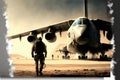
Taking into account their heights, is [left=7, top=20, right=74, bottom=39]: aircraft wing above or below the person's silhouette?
above

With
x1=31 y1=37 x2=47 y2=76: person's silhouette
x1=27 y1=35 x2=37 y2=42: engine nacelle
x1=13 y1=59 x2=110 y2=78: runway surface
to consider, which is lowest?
x1=13 y1=59 x2=110 y2=78: runway surface

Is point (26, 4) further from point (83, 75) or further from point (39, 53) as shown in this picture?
point (83, 75)

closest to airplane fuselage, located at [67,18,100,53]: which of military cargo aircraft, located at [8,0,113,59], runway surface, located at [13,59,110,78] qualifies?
military cargo aircraft, located at [8,0,113,59]

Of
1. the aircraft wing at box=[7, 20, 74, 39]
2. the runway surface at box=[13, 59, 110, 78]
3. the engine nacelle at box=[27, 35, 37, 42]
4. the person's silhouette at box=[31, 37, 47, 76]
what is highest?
the aircraft wing at box=[7, 20, 74, 39]

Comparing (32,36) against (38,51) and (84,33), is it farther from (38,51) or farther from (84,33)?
(84,33)

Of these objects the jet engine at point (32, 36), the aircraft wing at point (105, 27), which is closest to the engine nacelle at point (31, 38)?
the jet engine at point (32, 36)

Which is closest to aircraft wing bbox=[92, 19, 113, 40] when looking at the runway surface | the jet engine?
the runway surface

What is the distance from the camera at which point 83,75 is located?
7.27 feet

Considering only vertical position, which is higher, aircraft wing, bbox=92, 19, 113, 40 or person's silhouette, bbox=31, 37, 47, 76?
aircraft wing, bbox=92, 19, 113, 40

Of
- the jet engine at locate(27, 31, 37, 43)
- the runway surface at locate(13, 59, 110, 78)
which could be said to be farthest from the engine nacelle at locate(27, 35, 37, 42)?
the runway surface at locate(13, 59, 110, 78)

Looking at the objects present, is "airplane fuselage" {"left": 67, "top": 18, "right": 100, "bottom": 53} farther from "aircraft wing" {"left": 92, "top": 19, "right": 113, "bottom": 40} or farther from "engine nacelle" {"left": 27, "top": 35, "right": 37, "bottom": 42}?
"engine nacelle" {"left": 27, "top": 35, "right": 37, "bottom": 42}

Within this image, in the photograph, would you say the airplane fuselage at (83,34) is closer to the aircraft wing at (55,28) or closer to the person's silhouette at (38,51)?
the aircraft wing at (55,28)

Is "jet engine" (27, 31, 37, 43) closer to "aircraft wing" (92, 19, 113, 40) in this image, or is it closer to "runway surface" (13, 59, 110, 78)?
"runway surface" (13, 59, 110, 78)

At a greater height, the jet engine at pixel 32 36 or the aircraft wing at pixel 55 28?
the aircraft wing at pixel 55 28
